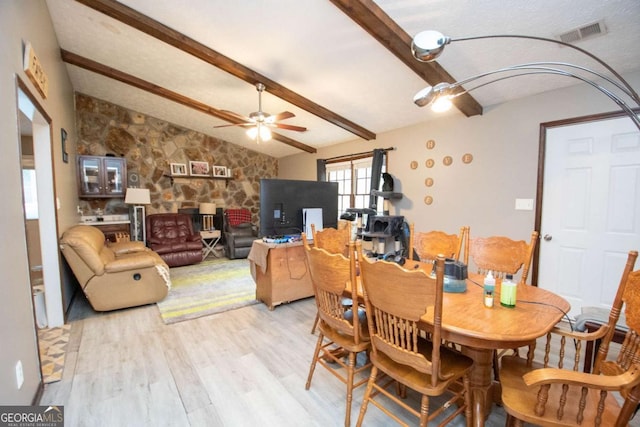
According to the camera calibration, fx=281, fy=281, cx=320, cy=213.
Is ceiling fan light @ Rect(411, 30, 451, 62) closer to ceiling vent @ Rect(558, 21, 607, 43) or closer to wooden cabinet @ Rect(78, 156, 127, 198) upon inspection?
ceiling vent @ Rect(558, 21, 607, 43)

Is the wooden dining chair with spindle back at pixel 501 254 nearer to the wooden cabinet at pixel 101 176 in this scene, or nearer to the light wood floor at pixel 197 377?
the light wood floor at pixel 197 377

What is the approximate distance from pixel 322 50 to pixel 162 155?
4.52 m

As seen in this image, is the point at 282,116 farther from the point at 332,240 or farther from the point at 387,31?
the point at 332,240

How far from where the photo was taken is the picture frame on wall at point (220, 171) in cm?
643

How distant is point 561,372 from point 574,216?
2635mm

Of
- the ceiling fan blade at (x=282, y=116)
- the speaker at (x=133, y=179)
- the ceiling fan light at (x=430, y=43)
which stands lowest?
the speaker at (x=133, y=179)

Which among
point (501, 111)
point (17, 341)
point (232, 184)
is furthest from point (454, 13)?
point (232, 184)

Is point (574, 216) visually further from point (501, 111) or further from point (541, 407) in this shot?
point (541, 407)

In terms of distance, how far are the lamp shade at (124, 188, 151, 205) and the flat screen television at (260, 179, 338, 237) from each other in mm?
3483

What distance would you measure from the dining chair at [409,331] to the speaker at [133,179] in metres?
5.79

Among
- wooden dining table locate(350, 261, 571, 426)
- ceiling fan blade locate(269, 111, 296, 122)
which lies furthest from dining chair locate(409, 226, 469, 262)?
ceiling fan blade locate(269, 111, 296, 122)

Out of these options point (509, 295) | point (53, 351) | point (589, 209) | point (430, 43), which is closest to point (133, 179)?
point (53, 351)

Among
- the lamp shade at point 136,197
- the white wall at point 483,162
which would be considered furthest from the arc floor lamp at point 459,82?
Answer: the lamp shade at point 136,197

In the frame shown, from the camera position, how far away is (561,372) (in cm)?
100
